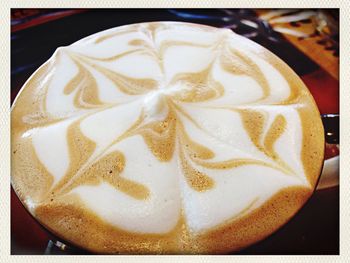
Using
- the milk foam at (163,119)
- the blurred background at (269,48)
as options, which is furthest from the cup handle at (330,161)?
the milk foam at (163,119)

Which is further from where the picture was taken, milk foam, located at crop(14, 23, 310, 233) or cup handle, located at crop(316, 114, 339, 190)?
cup handle, located at crop(316, 114, 339, 190)

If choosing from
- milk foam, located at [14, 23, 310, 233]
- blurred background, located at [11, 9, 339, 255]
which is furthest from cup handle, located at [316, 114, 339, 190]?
milk foam, located at [14, 23, 310, 233]

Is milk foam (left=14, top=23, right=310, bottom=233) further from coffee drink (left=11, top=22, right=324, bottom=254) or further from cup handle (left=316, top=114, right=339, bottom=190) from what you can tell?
cup handle (left=316, top=114, right=339, bottom=190)

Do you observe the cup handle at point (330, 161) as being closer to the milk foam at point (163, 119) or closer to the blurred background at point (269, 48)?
the blurred background at point (269, 48)

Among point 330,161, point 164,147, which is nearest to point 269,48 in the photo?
point 330,161

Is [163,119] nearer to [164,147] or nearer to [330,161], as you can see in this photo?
[164,147]

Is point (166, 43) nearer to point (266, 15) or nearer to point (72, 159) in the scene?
point (266, 15)

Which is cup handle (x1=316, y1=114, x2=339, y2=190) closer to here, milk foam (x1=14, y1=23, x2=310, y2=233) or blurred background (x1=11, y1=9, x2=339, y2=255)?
blurred background (x1=11, y1=9, x2=339, y2=255)
